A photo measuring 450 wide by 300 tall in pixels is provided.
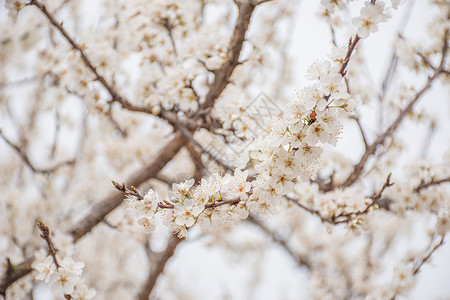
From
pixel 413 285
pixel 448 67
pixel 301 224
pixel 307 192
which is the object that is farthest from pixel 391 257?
pixel 307 192

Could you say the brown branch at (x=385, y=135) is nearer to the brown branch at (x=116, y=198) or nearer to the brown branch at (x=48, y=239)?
the brown branch at (x=116, y=198)

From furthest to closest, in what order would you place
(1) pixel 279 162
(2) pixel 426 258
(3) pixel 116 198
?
(3) pixel 116 198
(2) pixel 426 258
(1) pixel 279 162

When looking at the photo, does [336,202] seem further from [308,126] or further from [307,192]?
[308,126]

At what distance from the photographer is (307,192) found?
6.84 ft

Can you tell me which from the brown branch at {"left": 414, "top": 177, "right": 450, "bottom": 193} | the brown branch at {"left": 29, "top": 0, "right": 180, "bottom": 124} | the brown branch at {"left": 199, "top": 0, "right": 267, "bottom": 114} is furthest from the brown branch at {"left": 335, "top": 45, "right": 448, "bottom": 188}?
the brown branch at {"left": 29, "top": 0, "right": 180, "bottom": 124}

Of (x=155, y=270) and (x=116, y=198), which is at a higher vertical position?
(x=116, y=198)

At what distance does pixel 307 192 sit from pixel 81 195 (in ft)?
9.80

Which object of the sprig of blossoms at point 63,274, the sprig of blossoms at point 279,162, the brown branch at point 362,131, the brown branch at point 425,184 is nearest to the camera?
the sprig of blossoms at point 279,162

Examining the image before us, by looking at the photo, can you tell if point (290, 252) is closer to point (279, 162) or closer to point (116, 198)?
point (116, 198)

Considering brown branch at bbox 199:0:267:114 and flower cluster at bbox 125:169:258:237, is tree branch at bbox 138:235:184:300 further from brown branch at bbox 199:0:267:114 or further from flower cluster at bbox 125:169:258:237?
flower cluster at bbox 125:169:258:237

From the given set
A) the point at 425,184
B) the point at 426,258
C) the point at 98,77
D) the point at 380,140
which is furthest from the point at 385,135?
the point at 98,77

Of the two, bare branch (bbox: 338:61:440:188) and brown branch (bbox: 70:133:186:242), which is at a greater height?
bare branch (bbox: 338:61:440:188)

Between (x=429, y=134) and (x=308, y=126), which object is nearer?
(x=308, y=126)


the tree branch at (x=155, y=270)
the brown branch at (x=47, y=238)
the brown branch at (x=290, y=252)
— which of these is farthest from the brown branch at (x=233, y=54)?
the brown branch at (x=290, y=252)
